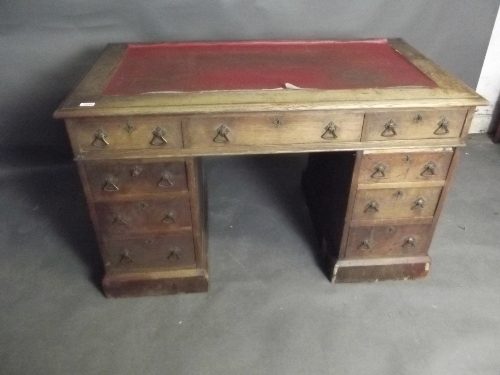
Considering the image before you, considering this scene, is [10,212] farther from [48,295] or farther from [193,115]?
[193,115]

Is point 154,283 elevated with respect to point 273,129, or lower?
lower

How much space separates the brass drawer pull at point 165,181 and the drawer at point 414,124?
0.67 meters

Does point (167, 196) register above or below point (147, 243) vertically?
above

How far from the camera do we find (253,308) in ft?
5.52

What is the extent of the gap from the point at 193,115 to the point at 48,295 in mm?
992

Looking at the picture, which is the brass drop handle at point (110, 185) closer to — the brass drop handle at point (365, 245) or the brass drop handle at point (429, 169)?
the brass drop handle at point (365, 245)

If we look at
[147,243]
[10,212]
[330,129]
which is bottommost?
[10,212]

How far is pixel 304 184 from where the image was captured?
7.63 feet

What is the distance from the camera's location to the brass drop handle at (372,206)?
1.58m

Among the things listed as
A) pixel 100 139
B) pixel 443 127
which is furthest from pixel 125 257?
pixel 443 127

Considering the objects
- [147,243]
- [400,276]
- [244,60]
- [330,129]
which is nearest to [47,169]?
[147,243]

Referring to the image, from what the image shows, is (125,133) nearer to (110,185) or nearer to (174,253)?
(110,185)

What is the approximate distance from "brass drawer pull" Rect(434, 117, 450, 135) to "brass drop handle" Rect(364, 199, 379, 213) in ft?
1.05

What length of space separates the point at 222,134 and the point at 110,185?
42 cm
